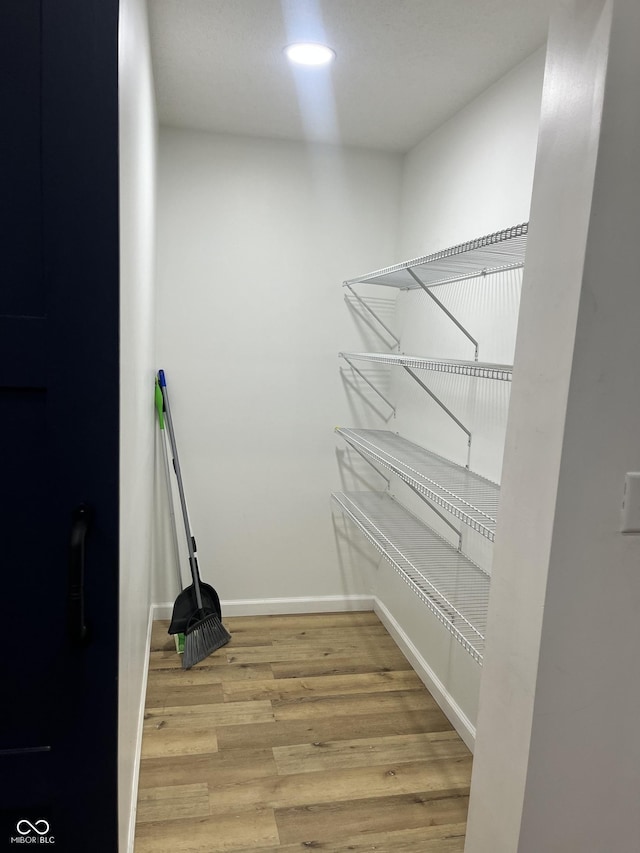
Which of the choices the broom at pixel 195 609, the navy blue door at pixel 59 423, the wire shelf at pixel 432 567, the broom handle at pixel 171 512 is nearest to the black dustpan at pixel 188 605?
the broom at pixel 195 609

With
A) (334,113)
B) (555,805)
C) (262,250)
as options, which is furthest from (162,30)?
(555,805)

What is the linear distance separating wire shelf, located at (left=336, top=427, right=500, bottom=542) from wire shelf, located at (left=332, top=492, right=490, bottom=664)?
0.22 meters

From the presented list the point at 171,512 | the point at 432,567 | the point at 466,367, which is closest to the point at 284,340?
the point at 171,512

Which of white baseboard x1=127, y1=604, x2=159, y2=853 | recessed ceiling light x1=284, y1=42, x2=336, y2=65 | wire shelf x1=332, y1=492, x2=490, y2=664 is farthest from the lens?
recessed ceiling light x1=284, y1=42, x2=336, y2=65

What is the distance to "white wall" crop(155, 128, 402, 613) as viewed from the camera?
316 cm

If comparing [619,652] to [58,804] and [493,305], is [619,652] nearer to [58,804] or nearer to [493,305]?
[58,804]

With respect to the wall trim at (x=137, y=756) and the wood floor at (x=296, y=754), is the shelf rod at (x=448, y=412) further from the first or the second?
the wall trim at (x=137, y=756)

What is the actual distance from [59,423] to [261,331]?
222 cm

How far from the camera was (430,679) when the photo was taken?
2.79 metres

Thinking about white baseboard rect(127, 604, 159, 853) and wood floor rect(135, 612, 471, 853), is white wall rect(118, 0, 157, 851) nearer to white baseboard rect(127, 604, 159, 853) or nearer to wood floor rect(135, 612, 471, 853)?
white baseboard rect(127, 604, 159, 853)

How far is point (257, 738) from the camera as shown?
7.91ft

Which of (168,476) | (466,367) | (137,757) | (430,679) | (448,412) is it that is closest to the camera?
(466,367)

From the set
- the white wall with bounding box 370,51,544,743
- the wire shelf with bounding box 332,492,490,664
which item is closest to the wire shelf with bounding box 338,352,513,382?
the white wall with bounding box 370,51,544,743

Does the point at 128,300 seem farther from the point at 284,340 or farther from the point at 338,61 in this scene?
the point at 284,340
